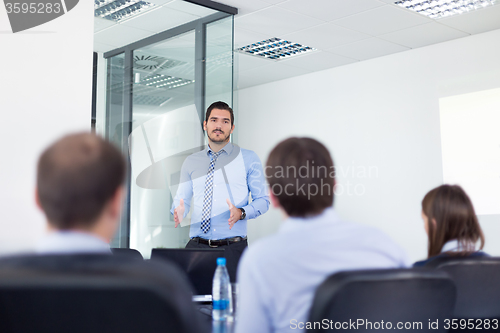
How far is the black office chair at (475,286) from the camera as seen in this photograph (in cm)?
154

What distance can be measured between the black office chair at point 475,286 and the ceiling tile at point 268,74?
5.02 metres

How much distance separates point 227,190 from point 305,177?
213 cm

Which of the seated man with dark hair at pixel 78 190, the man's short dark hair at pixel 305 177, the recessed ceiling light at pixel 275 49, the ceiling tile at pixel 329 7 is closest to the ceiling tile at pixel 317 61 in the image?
the recessed ceiling light at pixel 275 49

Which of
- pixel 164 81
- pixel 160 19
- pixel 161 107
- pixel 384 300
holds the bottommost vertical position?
pixel 384 300

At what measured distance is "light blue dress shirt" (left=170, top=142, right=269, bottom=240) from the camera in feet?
10.8

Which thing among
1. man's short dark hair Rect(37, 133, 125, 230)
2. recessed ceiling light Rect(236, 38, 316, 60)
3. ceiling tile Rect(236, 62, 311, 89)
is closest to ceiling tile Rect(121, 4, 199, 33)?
recessed ceiling light Rect(236, 38, 316, 60)

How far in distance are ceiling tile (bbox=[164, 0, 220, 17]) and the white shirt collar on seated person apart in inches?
139

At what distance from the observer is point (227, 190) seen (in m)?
3.36

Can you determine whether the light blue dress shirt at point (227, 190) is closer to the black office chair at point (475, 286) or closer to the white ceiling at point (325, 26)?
the white ceiling at point (325, 26)

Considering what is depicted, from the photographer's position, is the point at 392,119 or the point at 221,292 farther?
the point at 392,119

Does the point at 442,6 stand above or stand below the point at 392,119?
above

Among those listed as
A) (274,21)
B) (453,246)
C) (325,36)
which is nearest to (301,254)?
(453,246)

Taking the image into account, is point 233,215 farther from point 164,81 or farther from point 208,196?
point 164,81

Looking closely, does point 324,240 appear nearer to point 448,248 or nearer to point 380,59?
point 448,248
